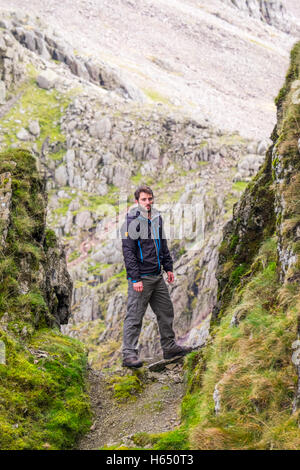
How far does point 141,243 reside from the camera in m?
8.59

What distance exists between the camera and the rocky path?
6.32 metres

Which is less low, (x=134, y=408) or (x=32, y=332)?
(x=32, y=332)

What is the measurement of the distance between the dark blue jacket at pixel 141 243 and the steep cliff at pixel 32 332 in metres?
2.18

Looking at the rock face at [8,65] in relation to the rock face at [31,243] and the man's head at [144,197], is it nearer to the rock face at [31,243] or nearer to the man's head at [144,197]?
the rock face at [31,243]

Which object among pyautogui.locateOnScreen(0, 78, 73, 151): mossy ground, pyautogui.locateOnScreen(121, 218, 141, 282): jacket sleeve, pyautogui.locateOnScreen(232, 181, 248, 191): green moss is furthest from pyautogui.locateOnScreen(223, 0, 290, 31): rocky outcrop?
pyautogui.locateOnScreen(121, 218, 141, 282): jacket sleeve

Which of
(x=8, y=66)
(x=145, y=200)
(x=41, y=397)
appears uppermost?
(x=8, y=66)

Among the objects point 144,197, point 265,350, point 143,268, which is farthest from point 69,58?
point 265,350

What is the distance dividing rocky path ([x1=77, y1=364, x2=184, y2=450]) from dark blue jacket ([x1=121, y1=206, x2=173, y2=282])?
2.23 m

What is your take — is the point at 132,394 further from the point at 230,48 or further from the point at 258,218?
the point at 230,48

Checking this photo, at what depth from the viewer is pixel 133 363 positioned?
878 cm

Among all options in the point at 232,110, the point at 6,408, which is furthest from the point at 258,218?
the point at 232,110

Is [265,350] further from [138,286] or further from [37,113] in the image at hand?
[37,113]

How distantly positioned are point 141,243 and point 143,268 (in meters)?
0.56

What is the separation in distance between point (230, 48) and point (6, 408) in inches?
4544
